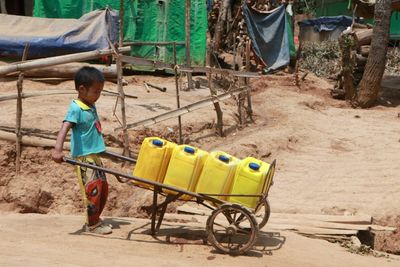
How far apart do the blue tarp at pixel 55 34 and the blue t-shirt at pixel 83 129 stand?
22.5ft

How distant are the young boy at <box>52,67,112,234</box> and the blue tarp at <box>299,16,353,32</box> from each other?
68.5 feet

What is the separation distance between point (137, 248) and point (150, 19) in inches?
389

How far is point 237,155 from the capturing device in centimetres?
831

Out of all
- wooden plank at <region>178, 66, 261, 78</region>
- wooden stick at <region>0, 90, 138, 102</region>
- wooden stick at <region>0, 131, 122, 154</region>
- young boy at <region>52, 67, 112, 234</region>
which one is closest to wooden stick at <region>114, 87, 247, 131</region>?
wooden plank at <region>178, 66, 261, 78</region>

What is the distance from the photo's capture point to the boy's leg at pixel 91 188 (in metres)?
4.86

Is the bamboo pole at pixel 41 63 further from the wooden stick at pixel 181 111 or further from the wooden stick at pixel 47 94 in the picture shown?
the wooden stick at pixel 181 111

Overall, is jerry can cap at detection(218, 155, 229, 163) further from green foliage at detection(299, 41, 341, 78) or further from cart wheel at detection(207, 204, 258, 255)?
green foliage at detection(299, 41, 341, 78)

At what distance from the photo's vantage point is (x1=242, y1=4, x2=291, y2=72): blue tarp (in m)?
17.5

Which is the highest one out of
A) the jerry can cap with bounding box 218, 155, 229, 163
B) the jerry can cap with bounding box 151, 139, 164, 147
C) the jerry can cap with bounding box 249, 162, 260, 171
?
the jerry can cap with bounding box 151, 139, 164, 147

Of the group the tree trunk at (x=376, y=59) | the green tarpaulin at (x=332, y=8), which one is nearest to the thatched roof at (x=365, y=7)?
the tree trunk at (x=376, y=59)

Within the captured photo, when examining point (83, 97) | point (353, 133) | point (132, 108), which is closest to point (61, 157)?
point (83, 97)

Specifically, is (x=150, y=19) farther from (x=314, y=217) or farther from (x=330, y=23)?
(x=330, y=23)

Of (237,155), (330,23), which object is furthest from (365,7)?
(330,23)

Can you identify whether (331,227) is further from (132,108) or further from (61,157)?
(132,108)
